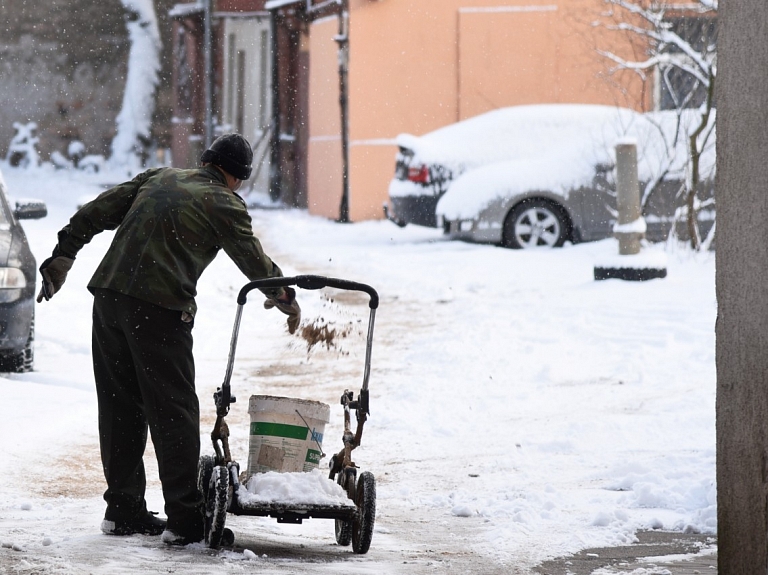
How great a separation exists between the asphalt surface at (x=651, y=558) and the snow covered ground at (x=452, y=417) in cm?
10

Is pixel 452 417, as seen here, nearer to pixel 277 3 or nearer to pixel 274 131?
pixel 277 3

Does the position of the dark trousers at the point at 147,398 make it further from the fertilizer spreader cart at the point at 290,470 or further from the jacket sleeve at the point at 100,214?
the jacket sleeve at the point at 100,214

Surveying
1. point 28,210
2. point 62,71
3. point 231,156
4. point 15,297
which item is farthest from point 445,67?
point 231,156

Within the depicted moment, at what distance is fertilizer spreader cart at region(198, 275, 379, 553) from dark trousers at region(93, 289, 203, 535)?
0.10 m

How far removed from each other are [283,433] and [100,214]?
108 cm

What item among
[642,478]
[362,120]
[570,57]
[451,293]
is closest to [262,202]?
[362,120]

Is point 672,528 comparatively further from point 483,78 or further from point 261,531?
point 483,78

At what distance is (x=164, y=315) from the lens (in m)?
5.06

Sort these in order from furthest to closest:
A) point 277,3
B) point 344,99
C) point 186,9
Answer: point 186,9 < point 277,3 < point 344,99

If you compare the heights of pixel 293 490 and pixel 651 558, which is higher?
pixel 293 490

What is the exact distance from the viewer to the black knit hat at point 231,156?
5.27m

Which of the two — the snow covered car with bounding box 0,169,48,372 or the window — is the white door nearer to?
the window

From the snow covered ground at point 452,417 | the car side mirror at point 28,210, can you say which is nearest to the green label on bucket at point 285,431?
the snow covered ground at point 452,417

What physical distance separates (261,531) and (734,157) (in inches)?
99.1
